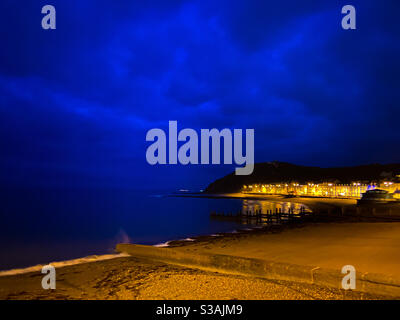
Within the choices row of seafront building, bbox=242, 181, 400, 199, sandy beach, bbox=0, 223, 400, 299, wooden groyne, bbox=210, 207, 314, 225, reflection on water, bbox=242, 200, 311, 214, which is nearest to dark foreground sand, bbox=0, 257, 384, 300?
sandy beach, bbox=0, 223, 400, 299

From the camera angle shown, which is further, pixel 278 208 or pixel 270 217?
pixel 278 208

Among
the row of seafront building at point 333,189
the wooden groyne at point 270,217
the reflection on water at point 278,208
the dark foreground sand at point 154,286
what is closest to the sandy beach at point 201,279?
the dark foreground sand at point 154,286

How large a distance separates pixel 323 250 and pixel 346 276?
14.2 feet

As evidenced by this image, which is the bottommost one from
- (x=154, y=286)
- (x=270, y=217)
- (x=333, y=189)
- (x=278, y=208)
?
(x=278, y=208)

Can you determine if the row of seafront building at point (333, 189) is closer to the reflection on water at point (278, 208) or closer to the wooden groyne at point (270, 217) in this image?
the reflection on water at point (278, 208)

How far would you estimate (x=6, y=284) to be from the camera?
9.02 meters

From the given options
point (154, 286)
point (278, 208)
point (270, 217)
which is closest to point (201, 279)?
point (154, 286)

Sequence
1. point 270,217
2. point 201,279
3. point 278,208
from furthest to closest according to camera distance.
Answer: point 278,208, point 270,217, point 201,279

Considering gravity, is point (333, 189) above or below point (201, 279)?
below

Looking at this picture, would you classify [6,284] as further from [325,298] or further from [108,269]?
[325,298]

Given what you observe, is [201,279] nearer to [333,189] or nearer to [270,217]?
[270,217]

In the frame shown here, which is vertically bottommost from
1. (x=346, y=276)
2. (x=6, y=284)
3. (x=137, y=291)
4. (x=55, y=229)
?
(x=55, y=229)

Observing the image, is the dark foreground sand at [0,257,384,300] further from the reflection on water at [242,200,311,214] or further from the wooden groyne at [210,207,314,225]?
the reflection on water at [242,200,311,214]
